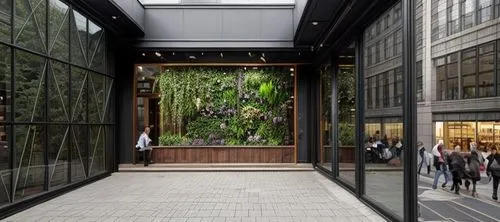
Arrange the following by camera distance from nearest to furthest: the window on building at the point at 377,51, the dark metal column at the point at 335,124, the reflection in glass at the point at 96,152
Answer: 1. the window on building at the point at 377,51
2. the dark metal column at the point at 335,124
3. the reflection in glass at the point at 96,152

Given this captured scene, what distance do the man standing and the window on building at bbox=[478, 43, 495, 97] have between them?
11780 millimetres

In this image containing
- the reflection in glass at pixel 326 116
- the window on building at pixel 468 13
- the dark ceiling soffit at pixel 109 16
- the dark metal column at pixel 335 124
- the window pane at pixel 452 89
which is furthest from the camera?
the reflection in glass at pixel 326 116

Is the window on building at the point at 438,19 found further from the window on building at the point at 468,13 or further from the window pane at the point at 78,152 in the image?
the window pane at the point at 78,152

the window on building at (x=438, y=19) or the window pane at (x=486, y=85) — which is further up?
the window on building at (x=438, y=19)

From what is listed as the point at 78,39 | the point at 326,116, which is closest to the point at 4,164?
the point at 78,39

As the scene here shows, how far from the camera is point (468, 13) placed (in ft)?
14.2

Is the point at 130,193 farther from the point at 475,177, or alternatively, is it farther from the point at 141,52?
the point at 475,177

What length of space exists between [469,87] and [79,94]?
886 cm

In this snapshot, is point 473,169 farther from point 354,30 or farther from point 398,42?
point 354,30

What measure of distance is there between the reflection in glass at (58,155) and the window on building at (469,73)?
760cm

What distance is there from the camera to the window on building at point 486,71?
397 cm

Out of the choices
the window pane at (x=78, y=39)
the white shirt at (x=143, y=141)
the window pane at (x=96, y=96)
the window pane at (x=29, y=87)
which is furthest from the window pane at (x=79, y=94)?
the white shirt at (x=143, y=141)

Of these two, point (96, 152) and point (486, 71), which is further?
point (96, 152)

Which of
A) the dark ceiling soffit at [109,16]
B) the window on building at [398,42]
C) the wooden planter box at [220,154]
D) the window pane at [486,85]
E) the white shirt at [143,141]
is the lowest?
the wooden planter box at [220,154]
